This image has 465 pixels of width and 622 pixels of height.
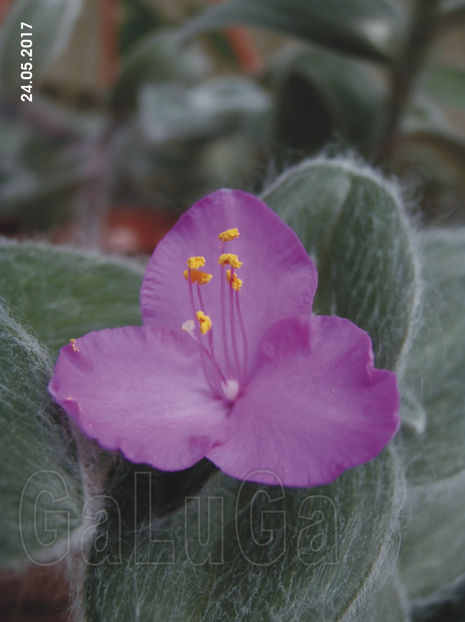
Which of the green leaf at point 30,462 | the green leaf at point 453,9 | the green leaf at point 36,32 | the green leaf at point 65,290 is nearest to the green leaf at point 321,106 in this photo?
the green leaf at point 453,9

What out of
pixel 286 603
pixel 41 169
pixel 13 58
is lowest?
pixel 41 169

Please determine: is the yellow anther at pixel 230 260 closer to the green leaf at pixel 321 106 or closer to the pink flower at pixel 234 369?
the pink flower at pixel 234 369

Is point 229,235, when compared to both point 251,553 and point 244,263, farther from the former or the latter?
point 251,553

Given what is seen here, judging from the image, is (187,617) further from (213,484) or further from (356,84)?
(356,84)

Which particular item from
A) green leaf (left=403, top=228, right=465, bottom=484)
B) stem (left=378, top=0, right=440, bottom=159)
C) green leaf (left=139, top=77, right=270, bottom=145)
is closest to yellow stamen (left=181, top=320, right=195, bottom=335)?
green leaf (left=403, top=228, right=465, bottom=484)

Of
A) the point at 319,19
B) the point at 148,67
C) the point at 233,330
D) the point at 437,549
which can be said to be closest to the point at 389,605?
the point at 437,549

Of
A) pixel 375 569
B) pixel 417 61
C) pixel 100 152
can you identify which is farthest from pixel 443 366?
pixel 100 152

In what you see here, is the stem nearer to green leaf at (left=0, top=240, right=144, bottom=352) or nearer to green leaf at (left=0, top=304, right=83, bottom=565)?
green leaf at (left=0, top=240, right=144, bottom=352)
